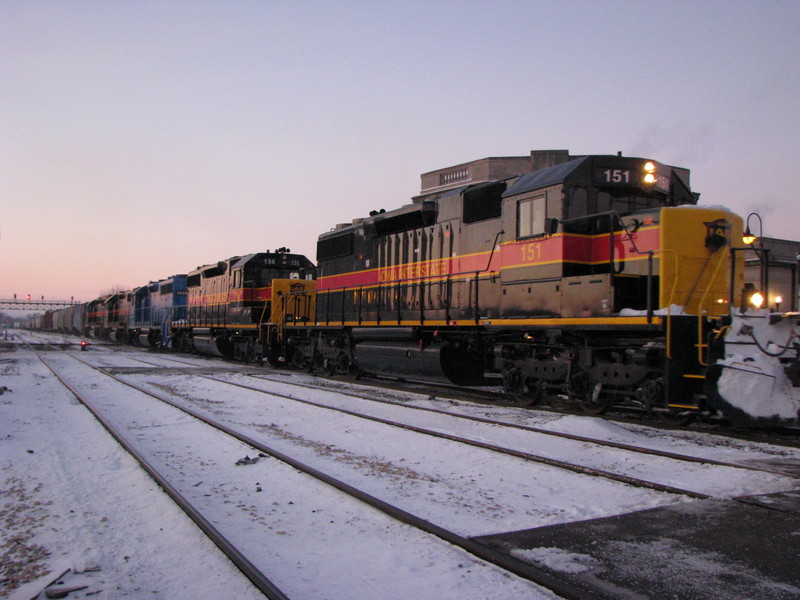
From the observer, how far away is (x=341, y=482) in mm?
5074

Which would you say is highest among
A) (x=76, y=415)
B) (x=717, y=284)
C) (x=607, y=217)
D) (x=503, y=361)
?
(x=607, y=217)

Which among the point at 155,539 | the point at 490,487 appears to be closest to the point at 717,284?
the point at 490,487

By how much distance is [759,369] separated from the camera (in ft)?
21.7

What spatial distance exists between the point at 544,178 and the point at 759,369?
3936 mm

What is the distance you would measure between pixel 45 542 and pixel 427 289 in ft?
28.9

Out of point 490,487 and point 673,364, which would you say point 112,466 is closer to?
point 490,487

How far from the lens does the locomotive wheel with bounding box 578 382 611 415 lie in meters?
8.50

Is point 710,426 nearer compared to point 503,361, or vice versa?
point 710,426

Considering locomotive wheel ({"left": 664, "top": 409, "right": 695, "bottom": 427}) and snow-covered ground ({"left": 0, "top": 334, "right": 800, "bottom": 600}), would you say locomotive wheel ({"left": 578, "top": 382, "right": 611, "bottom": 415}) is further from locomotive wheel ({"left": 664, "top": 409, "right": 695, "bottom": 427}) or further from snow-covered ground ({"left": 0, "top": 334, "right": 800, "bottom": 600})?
locomotive wheel ({"left": 664, "top": 409, "right": 695, "bottom": 427})

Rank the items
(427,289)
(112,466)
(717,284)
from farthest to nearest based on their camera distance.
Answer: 1. (427,289)
2. (717,284)
3. (112,466)

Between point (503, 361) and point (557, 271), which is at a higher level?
point (557, 271)

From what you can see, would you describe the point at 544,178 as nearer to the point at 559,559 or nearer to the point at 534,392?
the point at 534,392

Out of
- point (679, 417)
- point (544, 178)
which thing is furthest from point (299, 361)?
point (679, 417)

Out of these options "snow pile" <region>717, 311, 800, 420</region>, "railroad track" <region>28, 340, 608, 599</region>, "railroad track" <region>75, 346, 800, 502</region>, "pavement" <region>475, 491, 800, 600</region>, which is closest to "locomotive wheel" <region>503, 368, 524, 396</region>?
"railroad track" <region>75, 346, 800, 502</region>
